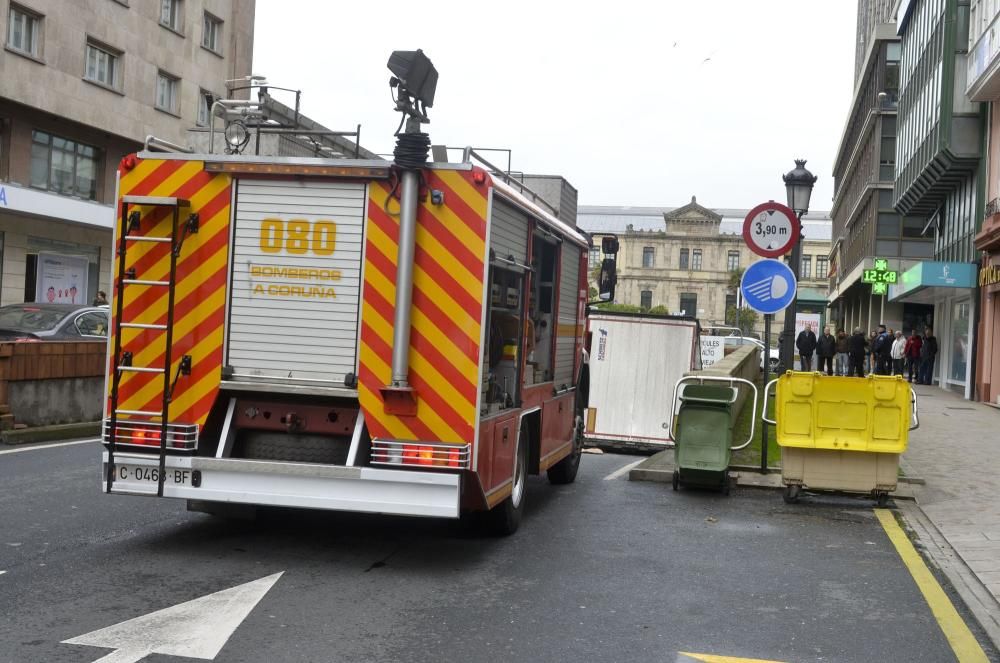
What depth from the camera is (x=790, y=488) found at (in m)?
10.3

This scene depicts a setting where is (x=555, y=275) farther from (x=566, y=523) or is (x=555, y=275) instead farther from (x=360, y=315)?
(x=360, y=315)

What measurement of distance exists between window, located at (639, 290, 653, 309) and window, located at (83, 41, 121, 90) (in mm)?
98320

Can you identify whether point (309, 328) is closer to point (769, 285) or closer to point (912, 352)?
point (769, 285)

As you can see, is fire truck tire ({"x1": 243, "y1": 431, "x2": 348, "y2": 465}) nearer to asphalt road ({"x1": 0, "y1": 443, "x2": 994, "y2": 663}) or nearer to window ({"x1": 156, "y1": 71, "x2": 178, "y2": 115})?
asphalt road ({"x1": 0, "y1": 443, "x2": 994, "y2": 663})

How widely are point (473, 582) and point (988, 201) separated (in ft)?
84.3

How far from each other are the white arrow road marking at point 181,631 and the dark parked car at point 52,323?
9.51m

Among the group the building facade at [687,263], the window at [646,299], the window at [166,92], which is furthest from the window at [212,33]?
the window at [646,299]

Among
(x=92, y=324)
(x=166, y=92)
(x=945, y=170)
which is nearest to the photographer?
(x=92, y=324)

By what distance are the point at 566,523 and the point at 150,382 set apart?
→ 3.49 m

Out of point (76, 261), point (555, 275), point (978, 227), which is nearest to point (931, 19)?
point (978, 227)

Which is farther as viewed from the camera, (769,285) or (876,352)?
(876,352)

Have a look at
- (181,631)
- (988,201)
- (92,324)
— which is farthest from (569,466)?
(988,201)

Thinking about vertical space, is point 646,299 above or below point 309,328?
above

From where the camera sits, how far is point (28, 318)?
48.7 feet
